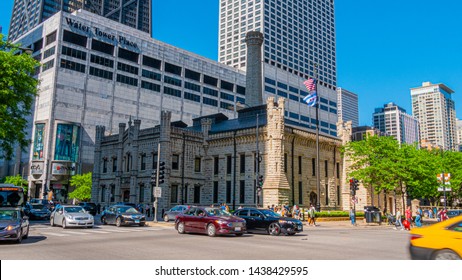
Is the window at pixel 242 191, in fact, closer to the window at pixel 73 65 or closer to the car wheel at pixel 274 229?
the car wheel at pixel 274 229

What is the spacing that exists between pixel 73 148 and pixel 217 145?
47.8 m

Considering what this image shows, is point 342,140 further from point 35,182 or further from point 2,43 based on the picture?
point 35,182

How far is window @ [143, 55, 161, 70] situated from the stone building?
54423 millimetres

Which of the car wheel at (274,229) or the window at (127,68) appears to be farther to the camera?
the window at (127,68)

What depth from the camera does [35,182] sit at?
8044 centimetres

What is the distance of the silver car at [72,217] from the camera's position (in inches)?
987

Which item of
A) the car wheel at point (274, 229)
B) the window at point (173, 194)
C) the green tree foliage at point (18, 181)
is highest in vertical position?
the green tree foliage at point (18, 181)

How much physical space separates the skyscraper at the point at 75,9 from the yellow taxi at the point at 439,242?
6650 inches

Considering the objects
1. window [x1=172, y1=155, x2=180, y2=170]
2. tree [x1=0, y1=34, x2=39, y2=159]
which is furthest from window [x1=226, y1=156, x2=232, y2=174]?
tree [x1=0, y1=34, x2=39, y2=159]

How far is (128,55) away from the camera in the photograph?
97750 mm

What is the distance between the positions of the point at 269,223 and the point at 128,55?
276 ft

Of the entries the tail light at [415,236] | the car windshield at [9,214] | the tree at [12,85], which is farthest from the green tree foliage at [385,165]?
the car windshield at [9,214]

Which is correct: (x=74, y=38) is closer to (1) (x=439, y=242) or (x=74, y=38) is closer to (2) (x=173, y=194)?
(2) (x=173, y=194)

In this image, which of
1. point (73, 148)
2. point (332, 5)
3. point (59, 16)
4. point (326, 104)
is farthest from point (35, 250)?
point (332, 5)
